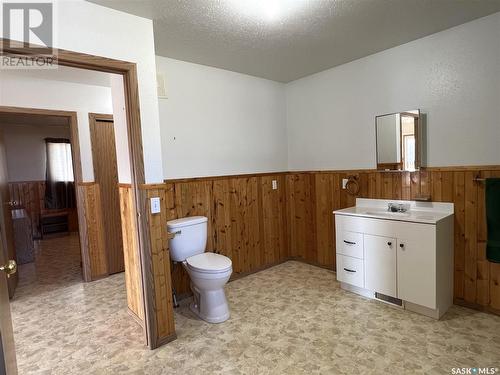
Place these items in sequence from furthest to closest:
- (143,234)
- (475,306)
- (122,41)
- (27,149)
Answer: (27,149)
(475,306)
(143,234)
(122,41)

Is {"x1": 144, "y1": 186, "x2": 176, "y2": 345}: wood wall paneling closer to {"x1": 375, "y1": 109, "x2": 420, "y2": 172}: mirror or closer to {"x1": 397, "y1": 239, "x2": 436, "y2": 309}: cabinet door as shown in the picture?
{"x1": 397, "y1": 239, "x2": 436, "y2": 309}: cabinet door

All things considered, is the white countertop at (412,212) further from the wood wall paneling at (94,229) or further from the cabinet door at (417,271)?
the wood wall paneling at (94,229)

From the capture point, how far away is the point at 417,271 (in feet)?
7.52

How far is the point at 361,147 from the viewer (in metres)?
3.08

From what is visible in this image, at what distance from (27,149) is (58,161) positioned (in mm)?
591

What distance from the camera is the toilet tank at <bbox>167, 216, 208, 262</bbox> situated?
250 cm

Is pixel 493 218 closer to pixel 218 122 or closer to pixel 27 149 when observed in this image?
pixel 218 122

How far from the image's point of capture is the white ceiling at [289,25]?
194cm

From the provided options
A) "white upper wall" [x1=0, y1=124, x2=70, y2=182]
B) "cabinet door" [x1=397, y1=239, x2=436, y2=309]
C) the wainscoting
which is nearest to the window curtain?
"white upper wall" [x1=0, y1=124, x2=70, y2=182]

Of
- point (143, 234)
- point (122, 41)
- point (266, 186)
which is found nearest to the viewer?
point (122, 41)

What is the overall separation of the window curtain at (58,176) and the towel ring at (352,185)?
5853 mm

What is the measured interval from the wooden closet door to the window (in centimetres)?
341

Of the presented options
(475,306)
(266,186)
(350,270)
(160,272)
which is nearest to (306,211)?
(266,186)

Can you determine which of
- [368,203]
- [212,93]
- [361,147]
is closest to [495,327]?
[368,203]
